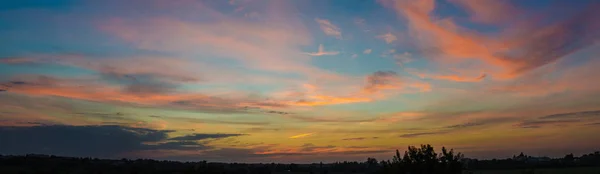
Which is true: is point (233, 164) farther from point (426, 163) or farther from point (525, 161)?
point (426, 163)

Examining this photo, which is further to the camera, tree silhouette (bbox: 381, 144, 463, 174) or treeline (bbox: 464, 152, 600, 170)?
treeline (bbox: 464, 152, 600, 170)

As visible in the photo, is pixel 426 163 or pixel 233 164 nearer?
pixel 426 163

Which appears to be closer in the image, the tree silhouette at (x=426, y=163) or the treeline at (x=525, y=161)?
the tree silhouette at (x=426, y=163)

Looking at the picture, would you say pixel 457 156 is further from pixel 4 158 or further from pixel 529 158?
pixel 529 158

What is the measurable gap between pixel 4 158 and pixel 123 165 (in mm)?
27372

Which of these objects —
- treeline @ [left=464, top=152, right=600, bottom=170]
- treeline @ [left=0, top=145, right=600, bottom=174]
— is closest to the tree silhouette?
treeline @ [left=0, top=145, right=600, bottom=174]

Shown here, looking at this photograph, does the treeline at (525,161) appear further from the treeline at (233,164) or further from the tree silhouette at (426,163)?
A: the tree silhouette at (426,163)

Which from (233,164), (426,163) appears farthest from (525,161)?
(426,163)

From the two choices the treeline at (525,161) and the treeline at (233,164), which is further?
the treeline at (525,161)

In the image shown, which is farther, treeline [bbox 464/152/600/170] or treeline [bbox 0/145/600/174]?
treeline [bbox 464/152/600/170]

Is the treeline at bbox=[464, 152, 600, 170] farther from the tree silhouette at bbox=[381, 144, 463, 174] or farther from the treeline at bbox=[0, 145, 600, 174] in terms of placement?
the tree silhouette at bbox=[381, 144, 463, 174]

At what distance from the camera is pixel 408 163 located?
38.0 metres

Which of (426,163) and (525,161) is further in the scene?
(525,161)

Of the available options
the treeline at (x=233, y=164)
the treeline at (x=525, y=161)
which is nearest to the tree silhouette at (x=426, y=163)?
the treeline at (x=233, y=164)
